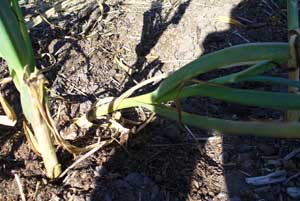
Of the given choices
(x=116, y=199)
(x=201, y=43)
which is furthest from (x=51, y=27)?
(x=116, y=199)

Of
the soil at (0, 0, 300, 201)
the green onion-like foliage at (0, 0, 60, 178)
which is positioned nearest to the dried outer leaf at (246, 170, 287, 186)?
the soil at (0, 0, 300, 201)

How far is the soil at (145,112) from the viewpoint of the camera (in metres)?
1.28

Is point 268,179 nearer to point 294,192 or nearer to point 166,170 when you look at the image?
point 294,192

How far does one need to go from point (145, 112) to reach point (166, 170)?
9.2 inches

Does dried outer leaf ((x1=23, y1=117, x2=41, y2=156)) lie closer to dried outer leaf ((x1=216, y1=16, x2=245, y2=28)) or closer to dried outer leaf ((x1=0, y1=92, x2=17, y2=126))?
dried outer leaf ((x1=0, y1=92, x2=17, y2=126))

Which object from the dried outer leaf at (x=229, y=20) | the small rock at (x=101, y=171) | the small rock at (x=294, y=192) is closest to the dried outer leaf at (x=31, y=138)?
the small rock at (x=101, y=171)


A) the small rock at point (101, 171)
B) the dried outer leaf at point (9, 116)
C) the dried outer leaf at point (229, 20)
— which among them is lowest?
the small rock at point (101, 171)

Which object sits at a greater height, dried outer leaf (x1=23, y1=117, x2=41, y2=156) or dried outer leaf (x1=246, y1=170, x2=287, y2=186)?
dried outer leaf (x1=23, y1=117, x2=41, y2=156)

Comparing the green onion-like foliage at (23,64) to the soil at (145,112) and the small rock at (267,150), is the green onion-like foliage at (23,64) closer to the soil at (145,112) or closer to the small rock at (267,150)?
the soil at (145,112)

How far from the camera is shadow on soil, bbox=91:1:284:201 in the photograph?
1267 mm

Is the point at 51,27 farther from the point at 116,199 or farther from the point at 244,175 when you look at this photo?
the point at 244,175

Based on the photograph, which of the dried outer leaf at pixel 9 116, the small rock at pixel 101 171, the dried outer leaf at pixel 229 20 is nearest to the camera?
the dried outer leaf at pixel 9 116

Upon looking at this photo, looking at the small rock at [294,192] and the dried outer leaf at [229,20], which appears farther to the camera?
the dried outer leaf at [229,20]

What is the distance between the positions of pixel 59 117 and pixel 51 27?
48 cm
